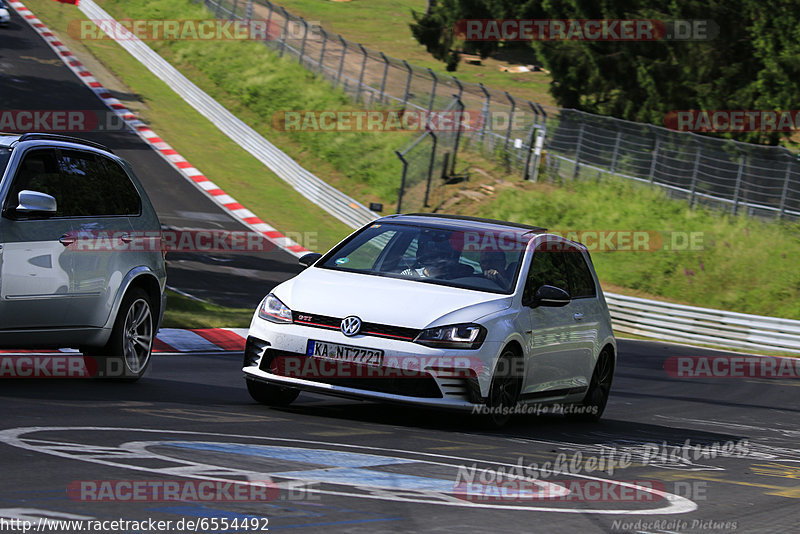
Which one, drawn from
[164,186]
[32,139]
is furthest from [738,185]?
[32,139]

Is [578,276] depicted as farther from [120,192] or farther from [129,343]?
[120,192]

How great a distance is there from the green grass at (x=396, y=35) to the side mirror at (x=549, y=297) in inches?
1910

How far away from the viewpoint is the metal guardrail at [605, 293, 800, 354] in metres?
23.6

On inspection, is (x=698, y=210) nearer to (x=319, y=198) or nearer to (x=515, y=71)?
(x=319, y=198)

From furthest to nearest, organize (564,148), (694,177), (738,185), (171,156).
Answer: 1. (171,156)
2. (564,148)
3. (694,177)
4. (738,185)

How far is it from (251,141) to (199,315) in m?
23.2

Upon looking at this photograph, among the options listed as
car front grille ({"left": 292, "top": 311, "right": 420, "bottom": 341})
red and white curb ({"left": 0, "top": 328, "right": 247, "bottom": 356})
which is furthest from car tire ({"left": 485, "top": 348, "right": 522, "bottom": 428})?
red and white curb ({"left": 0, "top": 328, "right": 247, "bottom": 356})

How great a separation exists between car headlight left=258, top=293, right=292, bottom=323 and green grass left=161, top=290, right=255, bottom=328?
6365 millimetres

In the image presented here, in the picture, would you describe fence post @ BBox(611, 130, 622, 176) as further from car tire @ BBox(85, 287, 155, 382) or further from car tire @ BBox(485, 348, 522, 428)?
car tire @ BBox(485, 348, 522, 428)

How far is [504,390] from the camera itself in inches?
330

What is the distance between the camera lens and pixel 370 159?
37000 mm

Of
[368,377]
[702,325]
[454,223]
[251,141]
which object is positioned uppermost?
[454,223]

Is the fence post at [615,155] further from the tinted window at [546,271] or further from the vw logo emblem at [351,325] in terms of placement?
the vw logo emblem at [351,325]

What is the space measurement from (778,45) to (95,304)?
24.8 meters
